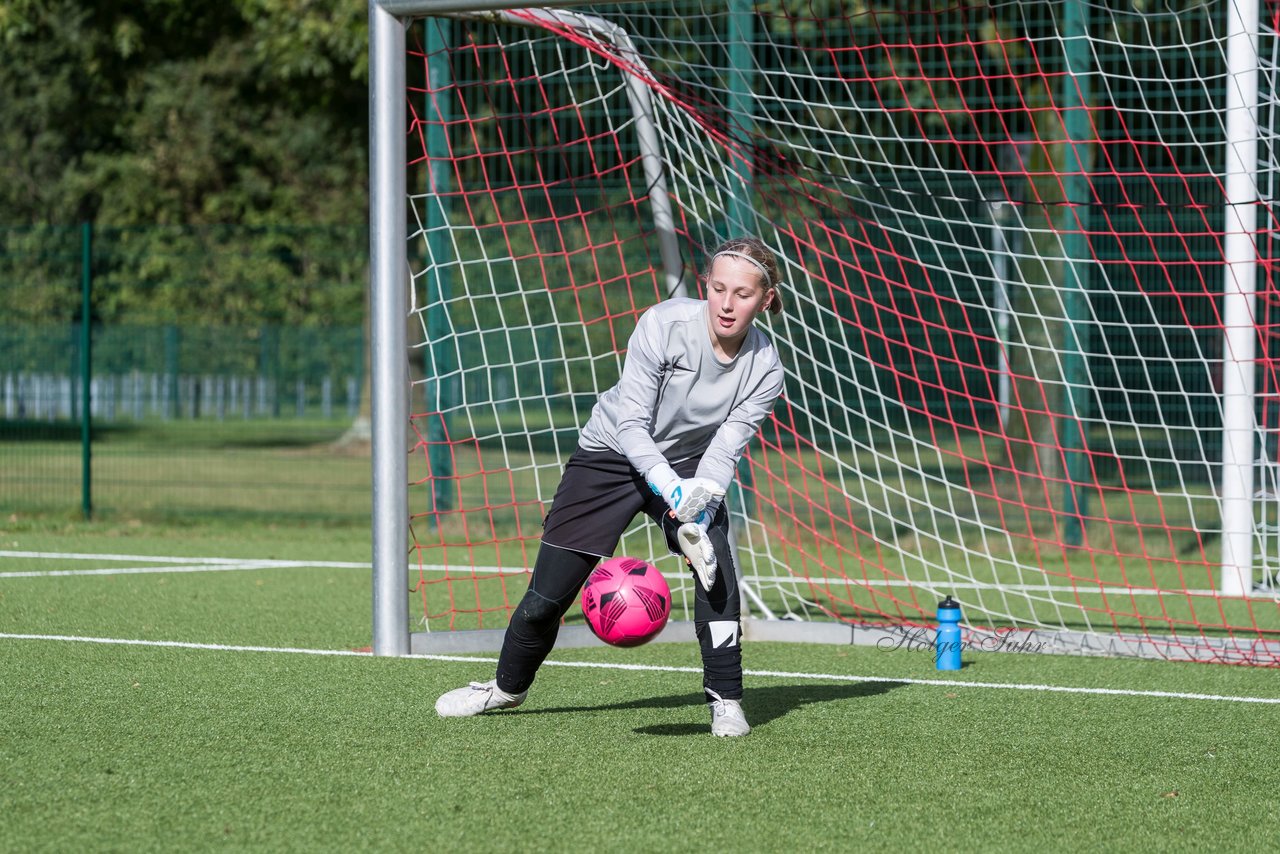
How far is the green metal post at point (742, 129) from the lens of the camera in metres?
7.98

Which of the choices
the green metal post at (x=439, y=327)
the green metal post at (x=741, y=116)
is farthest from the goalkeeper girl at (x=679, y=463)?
the green metal post at (x=439, y=327)

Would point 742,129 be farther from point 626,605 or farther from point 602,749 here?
point 602,749

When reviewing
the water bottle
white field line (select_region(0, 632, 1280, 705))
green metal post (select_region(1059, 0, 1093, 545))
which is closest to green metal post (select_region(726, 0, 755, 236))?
green metal post (select_region(1059, 0, 1093, 545))

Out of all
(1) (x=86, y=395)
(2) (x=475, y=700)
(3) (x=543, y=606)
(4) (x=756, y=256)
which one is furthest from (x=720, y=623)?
(1) (x=86, y=395)

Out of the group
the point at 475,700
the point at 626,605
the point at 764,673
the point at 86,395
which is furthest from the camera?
the point at 86,395

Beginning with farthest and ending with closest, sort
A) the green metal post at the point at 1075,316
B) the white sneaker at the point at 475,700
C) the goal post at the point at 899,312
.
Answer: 1. the green metal post at the point at 1075,316
2. the goal post at the point at 899,312
3. the white sneaker at the point at 475,700

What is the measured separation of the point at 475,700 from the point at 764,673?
1.57m

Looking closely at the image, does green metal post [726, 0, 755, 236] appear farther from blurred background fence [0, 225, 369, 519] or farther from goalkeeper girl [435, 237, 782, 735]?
blurred background fence [0, 225, 369, 519]

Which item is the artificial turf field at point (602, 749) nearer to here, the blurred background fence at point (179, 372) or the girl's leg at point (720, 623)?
the girl's leg at point (720, 623)

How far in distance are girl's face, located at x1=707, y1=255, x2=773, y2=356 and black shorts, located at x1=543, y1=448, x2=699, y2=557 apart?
20.6 inches

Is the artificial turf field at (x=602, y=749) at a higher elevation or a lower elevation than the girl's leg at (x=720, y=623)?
lower

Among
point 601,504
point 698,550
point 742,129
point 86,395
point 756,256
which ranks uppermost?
point 742,129

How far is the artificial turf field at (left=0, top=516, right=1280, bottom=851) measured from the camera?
13.2 ft

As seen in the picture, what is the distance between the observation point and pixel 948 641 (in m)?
6.56
